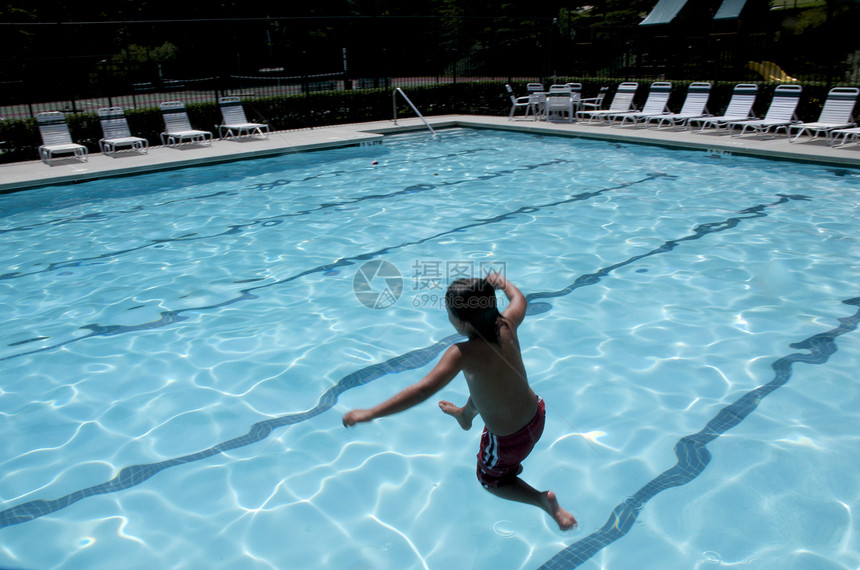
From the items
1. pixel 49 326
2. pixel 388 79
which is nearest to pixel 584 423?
pixel 49 326

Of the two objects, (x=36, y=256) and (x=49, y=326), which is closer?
(x=49, y=326)

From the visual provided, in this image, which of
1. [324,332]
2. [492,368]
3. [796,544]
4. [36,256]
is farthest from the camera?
[36,256]

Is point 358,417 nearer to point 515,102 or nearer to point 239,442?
point 239,442

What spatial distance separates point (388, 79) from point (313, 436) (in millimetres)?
15642

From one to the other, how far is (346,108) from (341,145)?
3635 millimetres

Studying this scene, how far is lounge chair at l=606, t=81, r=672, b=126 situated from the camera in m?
15.2

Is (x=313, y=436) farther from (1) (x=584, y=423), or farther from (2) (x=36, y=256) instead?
(2) (x=36, y=256)

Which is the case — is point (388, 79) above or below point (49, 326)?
above

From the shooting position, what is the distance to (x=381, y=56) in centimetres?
2075

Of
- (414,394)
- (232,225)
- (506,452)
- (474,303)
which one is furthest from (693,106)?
(414,394)

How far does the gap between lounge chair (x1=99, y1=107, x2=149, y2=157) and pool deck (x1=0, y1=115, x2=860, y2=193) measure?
0.23 meters

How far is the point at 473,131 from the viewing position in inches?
655

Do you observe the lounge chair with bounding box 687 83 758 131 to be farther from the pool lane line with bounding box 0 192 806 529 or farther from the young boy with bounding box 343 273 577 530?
the young boy with bounding box 343 273 577 530

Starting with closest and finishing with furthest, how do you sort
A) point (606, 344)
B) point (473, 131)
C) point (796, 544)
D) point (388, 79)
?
point (796, 544), point (606, 344), point (473, 131), point (388, 79)
